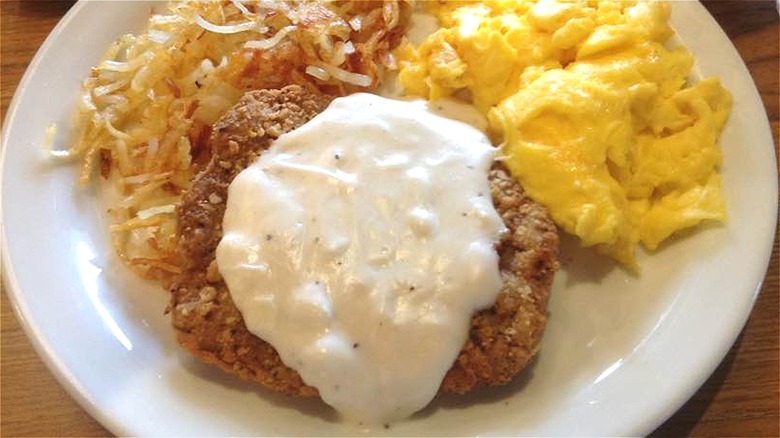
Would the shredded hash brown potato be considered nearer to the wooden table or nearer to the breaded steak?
the breaded steak

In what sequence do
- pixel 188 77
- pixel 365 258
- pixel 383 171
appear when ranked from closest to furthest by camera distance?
pixel 365 258, pixel 383 171, pixel 188 77

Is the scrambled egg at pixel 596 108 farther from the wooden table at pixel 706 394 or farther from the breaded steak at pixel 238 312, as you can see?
the wooden table at pixel 706 394

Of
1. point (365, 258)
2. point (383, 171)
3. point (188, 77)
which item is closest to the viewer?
point (365, 258)

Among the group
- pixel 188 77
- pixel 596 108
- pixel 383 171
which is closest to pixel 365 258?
pixel 383 171

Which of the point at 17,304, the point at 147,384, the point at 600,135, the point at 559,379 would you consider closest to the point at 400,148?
the point at 600,135

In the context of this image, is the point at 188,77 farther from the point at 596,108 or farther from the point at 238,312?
the point at 596,108

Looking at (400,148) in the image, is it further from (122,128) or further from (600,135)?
(122,128)
